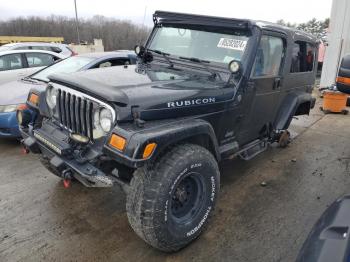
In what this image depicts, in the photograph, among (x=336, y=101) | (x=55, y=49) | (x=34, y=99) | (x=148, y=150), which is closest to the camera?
(x=148, y=150)

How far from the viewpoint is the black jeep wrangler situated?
2.47 m

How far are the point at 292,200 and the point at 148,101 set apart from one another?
2.22 m

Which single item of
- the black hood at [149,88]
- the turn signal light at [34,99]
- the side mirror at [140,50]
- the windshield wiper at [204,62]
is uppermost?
the side mirror at [140,50]

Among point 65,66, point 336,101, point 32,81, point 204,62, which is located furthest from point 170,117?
point 336,101

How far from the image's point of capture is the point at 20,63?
7.50 meters

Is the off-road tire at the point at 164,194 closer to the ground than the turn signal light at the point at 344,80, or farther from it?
closer to the ground

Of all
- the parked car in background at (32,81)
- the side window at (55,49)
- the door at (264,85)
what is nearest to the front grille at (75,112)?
the door at (264,85)

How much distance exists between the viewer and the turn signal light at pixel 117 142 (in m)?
2.31

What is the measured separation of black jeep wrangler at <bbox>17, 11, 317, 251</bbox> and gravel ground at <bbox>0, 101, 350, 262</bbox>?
36 cm

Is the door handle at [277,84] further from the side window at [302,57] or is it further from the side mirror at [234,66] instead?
the side mirror at [234,66]

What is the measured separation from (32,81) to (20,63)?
2356mm

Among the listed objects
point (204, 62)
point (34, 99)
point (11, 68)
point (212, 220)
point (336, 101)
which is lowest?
point (212, 220)

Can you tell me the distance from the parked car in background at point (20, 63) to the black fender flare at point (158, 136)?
5.78 m

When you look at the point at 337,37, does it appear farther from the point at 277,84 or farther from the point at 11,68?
the point at 11,68
